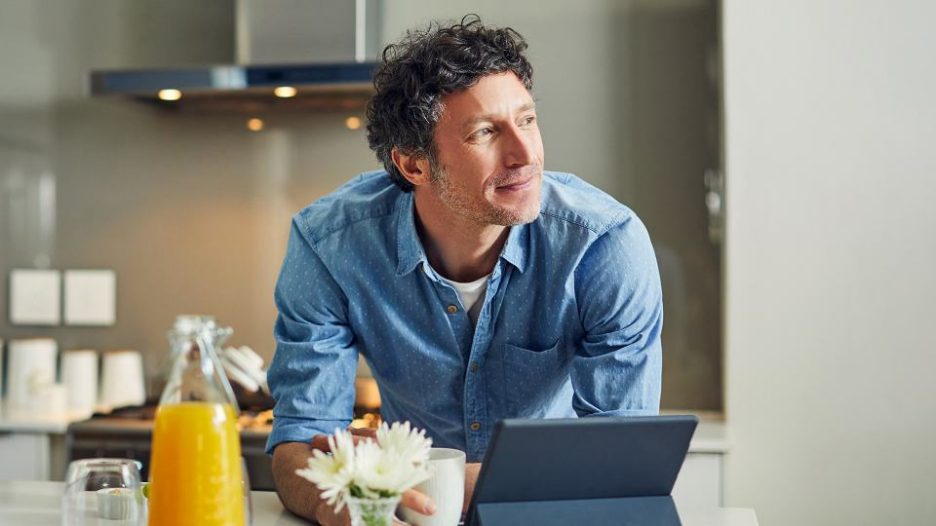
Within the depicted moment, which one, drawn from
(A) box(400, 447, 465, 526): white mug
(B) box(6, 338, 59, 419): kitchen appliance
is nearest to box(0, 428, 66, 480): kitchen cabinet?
(B) box(6, 338, 59, 419): kitchen appliance

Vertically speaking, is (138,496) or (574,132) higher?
(574,132)

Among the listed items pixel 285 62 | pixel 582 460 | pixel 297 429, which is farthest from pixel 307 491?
pixel 285 62

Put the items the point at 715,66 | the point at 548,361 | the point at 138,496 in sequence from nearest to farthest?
the point at 138,496 → the point at 548,361 → the point at 715,66

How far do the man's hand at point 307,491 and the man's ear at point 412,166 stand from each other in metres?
0.47

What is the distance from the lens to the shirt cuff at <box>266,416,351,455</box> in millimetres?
1610

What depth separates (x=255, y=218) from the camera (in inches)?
128

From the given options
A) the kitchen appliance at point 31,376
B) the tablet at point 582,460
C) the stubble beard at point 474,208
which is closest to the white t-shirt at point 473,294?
the stubble beard at point 474,208

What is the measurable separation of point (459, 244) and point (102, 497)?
76 cm

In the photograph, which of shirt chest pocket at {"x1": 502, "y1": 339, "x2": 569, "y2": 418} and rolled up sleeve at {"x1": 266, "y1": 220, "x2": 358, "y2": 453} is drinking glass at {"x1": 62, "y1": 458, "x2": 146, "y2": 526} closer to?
rolled up sleeve at {"x1": 266, "y1": 220, "x2": 358, "y2": 453}

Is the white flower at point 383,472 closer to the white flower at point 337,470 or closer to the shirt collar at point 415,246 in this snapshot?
the white flower at point 337,470

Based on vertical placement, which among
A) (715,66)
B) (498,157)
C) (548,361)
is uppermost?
(715,66)

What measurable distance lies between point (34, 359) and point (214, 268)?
1.92 ft

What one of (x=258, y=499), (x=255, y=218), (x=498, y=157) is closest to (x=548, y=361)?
(x=498, y=157)

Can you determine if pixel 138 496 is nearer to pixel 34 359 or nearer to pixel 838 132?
pixel 838 132
